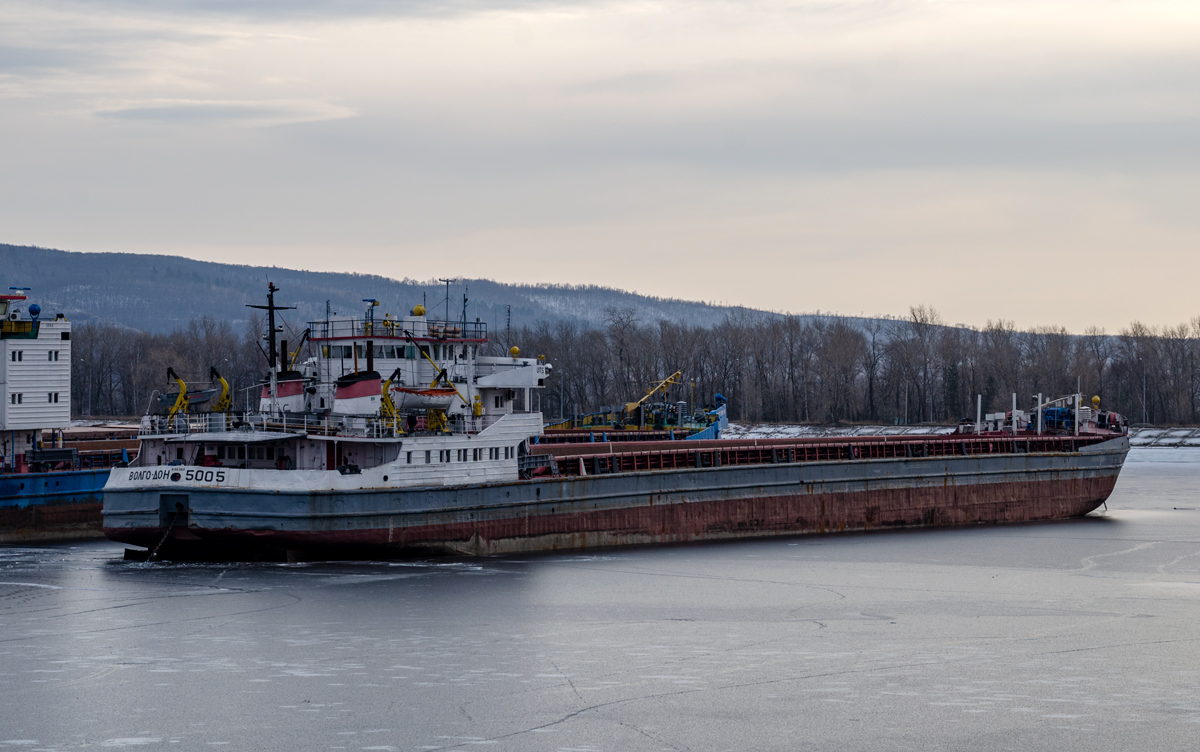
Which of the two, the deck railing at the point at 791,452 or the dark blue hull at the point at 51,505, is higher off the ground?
the deck railing at the point at 791,452

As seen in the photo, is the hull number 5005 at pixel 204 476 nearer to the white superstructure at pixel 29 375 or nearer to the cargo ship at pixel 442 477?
the cargo ship at pixel 442 477

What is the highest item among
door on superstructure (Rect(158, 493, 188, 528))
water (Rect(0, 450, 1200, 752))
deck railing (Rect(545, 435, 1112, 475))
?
deck railing (Rect(545, 435, 1112, 475))

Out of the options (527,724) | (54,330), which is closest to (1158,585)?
(527,724)

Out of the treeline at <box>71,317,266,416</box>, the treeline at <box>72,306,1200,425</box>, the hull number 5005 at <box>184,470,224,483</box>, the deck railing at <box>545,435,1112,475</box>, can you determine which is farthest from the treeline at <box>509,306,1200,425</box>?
the hull number 5005 at <box>184,470,224,483</box>

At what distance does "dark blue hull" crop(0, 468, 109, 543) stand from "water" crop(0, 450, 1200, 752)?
2390 millimetres

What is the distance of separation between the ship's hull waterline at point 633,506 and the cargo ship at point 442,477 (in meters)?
0.05

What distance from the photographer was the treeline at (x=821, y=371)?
103250 mm

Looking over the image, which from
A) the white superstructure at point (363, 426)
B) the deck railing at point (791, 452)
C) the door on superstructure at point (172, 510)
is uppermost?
the white superstructure at point (363, 426)

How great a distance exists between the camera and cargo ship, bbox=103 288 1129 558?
102ft

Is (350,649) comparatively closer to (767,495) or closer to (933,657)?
(933,657)

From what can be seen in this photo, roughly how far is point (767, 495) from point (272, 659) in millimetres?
21530

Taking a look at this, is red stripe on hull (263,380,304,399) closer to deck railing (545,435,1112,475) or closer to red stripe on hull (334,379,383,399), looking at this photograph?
red stripe on hull (334,379,383,399)

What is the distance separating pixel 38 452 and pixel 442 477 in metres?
14.1

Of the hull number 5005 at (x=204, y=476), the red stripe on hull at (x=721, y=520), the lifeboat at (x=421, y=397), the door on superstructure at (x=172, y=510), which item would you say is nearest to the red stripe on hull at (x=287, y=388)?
the lifeboat at (x=421, y=397)
